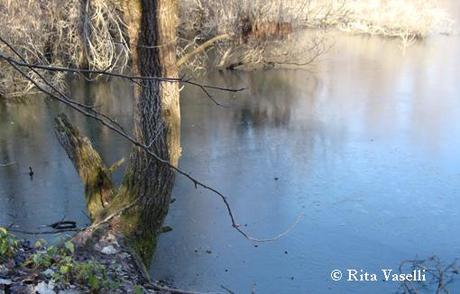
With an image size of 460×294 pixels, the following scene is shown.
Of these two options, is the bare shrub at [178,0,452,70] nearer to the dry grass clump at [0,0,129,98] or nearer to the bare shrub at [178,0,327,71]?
the bare shrub at [178,0,327,71]

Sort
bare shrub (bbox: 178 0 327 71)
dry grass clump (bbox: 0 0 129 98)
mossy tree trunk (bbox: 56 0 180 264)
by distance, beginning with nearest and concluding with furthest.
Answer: mossy tree trunk (bbox: 56 0 180 264)
dry grass clump (bbox: 0 0 129 98)
bare shrub (bbox: 178 0 327 71)

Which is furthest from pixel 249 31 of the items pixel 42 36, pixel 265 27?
pixel 42 36

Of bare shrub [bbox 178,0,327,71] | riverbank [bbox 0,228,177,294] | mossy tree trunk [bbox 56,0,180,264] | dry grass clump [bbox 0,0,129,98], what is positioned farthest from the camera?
bare shrub [bbox 178,0,327,71]

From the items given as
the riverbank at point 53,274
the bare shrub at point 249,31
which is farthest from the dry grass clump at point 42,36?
the riverbank at point 53,274

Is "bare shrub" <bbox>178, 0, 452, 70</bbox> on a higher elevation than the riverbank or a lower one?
higher

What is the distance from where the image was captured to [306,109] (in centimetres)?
848

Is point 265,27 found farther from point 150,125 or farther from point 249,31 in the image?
point 150,125

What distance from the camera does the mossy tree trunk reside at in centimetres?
346

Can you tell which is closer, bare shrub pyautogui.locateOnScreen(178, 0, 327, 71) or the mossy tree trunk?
the mossy tree trunk

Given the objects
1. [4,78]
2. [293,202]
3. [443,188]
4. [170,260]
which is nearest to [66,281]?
[170,260]

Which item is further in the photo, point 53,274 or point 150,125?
point 150,125

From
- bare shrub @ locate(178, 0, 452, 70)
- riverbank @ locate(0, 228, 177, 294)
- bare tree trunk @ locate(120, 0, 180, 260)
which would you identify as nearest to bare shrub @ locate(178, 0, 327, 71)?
bare shrub @ locate(178, 0, 452, 70)

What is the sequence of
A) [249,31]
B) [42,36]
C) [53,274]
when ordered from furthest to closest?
[249,31]
[42,36]
[53,274]

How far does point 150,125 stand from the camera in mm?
3580
